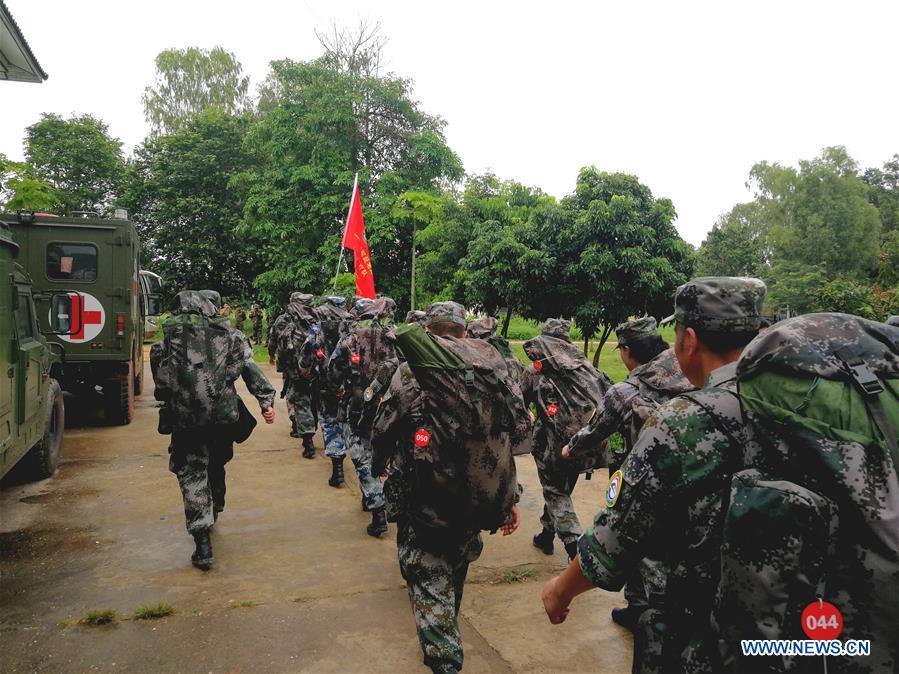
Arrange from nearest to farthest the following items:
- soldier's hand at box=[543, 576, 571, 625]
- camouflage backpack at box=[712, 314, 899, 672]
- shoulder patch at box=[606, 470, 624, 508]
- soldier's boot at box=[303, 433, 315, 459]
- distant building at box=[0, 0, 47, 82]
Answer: camouflage backpack at box=[712, 314, 899, 672], shoulder patch at box=[606, 470, 624, 508], soldier's hand at box=[543, 576, 571, 625], distant building at box=[0, 0, 47, 82], soldier's boot at box=[303, 433, 315, 459]

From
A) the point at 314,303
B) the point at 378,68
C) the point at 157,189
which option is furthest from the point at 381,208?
the point at 157,189

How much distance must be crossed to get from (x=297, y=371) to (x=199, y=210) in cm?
1962

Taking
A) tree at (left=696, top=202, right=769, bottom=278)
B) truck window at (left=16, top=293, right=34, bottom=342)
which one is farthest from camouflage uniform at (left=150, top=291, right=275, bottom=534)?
tree at (left=696, top=202, right=769, bottom=278)

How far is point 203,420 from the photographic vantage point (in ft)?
14.8

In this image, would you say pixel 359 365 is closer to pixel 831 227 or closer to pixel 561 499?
pixel 561 499

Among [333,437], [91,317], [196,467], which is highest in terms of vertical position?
[91,317]

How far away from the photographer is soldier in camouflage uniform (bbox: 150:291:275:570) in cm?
449

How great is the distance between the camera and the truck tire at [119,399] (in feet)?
30.0

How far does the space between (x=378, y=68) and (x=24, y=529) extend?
1833cm

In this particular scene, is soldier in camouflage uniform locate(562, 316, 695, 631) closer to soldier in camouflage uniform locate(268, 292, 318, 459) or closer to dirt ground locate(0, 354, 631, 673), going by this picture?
dirt ground locate(0, 354, 631, 673)

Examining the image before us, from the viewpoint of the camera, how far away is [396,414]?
9.81 ft

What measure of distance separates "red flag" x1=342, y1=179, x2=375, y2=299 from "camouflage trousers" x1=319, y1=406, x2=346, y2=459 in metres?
4.31

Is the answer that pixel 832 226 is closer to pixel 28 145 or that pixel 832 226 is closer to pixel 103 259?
pixel 103 259

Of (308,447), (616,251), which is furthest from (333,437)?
(616,251)
